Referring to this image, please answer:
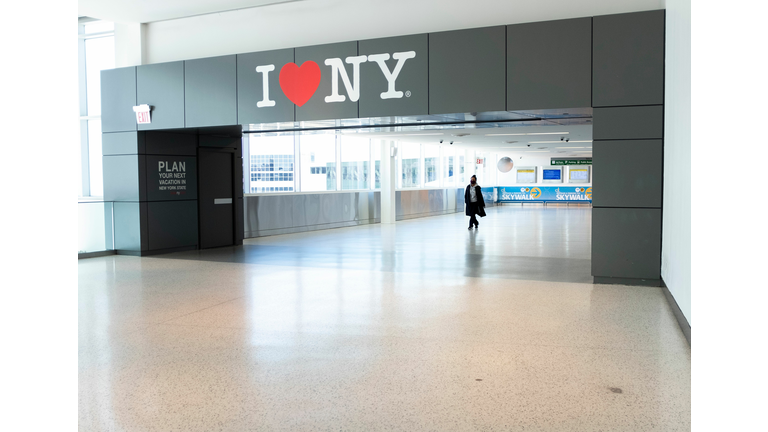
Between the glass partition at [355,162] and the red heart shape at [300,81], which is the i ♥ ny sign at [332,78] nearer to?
the red heart shape at [300,81]

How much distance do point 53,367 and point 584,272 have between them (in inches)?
397

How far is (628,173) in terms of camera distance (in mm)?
9367

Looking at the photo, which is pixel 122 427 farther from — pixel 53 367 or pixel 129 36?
pixel 129 36

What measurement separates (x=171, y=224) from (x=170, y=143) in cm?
187

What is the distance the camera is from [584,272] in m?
10.7

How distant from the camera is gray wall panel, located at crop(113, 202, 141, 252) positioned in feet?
44.6

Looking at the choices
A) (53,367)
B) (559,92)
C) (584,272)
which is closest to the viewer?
(53,367)

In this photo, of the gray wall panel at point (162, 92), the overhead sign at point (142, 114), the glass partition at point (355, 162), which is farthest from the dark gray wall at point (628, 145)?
the glass partition at point (355, 162)

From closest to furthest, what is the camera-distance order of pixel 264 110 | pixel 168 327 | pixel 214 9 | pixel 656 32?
pixel 168 327, pixel 656 32, pixel 264 110, pixel 214 9

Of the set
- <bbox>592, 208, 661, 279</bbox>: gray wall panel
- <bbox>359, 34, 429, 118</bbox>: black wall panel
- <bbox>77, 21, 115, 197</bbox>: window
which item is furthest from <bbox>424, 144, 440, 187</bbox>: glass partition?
<bbox>592, 208, 661, 279</bbox>: gray wall panel

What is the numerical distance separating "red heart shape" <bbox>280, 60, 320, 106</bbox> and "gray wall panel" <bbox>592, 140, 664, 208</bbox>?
17.1 feet

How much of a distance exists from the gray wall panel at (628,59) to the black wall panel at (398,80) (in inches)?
110
